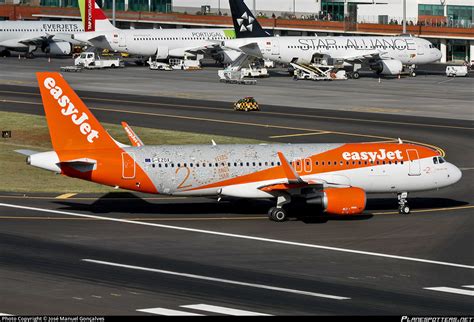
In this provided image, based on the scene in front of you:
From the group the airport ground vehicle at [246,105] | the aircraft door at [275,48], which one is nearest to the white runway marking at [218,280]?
the airport ground vehicle at [246,105]

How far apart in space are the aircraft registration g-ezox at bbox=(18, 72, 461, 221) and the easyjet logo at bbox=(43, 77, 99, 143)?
0.06 metres

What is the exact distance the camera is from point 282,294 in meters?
45.4

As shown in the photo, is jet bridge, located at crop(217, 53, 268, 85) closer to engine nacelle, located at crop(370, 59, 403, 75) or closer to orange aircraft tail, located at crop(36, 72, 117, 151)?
engine nacelle, located at crop(370, 59, 403, 75)

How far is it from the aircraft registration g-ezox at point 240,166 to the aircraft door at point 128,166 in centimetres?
6

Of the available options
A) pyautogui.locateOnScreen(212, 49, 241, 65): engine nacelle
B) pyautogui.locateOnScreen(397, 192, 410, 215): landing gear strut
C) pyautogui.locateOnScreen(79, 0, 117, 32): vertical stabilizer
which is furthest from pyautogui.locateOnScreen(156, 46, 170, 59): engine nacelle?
pyautogui.locateOnScreen(397, 192, 410, 215): landing gear strut

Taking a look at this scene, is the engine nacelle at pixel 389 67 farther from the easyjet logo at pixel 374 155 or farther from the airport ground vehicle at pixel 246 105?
the easyjet logo at pixel 374 155

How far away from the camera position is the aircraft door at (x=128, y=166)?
2451 inches

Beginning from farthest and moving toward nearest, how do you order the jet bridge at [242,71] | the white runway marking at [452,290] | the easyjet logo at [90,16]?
the easyjet logo at [90,16] → the jet bridge at [242,71] → the white runway marking at [452,290]

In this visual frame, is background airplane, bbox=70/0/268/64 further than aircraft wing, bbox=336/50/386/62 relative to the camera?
Yes

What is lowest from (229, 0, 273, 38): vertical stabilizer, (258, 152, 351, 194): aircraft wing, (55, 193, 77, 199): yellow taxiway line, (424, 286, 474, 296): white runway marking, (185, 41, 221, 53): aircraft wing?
(55, 193, 77, 199): yellow taxiway line

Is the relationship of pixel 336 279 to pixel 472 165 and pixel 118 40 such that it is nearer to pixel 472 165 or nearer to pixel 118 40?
pixel 472 165

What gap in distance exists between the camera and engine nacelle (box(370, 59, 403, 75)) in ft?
543

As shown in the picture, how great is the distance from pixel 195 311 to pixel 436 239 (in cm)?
2083

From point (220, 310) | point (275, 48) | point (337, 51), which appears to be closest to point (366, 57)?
point (337, 51)
